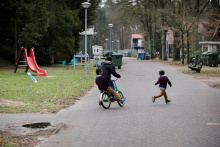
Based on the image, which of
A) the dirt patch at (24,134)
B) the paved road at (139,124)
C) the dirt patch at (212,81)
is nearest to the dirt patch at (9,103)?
the paved road at (139,124)

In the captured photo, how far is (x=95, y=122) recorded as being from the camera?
9180 mm

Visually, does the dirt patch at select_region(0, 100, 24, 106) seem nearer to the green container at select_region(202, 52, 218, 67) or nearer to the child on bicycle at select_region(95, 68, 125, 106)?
the child on bicycle at select_region(95, 68, 125, 106)

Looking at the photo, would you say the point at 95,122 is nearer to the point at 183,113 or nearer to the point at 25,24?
the point at 183,113

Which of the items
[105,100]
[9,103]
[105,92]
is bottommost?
[9,103]

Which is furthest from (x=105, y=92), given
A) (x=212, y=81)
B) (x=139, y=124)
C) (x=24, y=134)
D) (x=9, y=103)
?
(x=212, y=81)

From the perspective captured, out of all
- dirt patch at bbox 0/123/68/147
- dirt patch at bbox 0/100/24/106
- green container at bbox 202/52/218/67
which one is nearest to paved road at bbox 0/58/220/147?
dirt patch at bbox 0/123/68/147

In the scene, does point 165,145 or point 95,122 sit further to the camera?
point 95,122

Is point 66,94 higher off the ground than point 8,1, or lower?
lower

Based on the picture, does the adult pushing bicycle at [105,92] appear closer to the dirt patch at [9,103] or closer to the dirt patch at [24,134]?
the dirt patch at [9,103]

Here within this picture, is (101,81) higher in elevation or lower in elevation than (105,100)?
higher

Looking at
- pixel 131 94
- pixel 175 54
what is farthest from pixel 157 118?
pixel 175 54

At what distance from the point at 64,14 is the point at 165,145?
34.8 metres

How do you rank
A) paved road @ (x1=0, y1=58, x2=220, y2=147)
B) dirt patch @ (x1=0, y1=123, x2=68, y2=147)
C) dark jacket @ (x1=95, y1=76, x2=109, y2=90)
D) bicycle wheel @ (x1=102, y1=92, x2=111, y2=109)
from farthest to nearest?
bicycle wheel @ (x1=102, y1=92, x2=111, y2=109) → dark jacket @ (x1=95, y1=76, x2=109, y2=90) → paved road @ (x1=0, y1=58, x2=220, y2=147) → dirt patch @ (x1=0, y1=123, x2=68, y2=147)

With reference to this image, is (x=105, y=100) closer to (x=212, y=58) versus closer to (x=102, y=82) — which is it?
(x=102, y=82)
